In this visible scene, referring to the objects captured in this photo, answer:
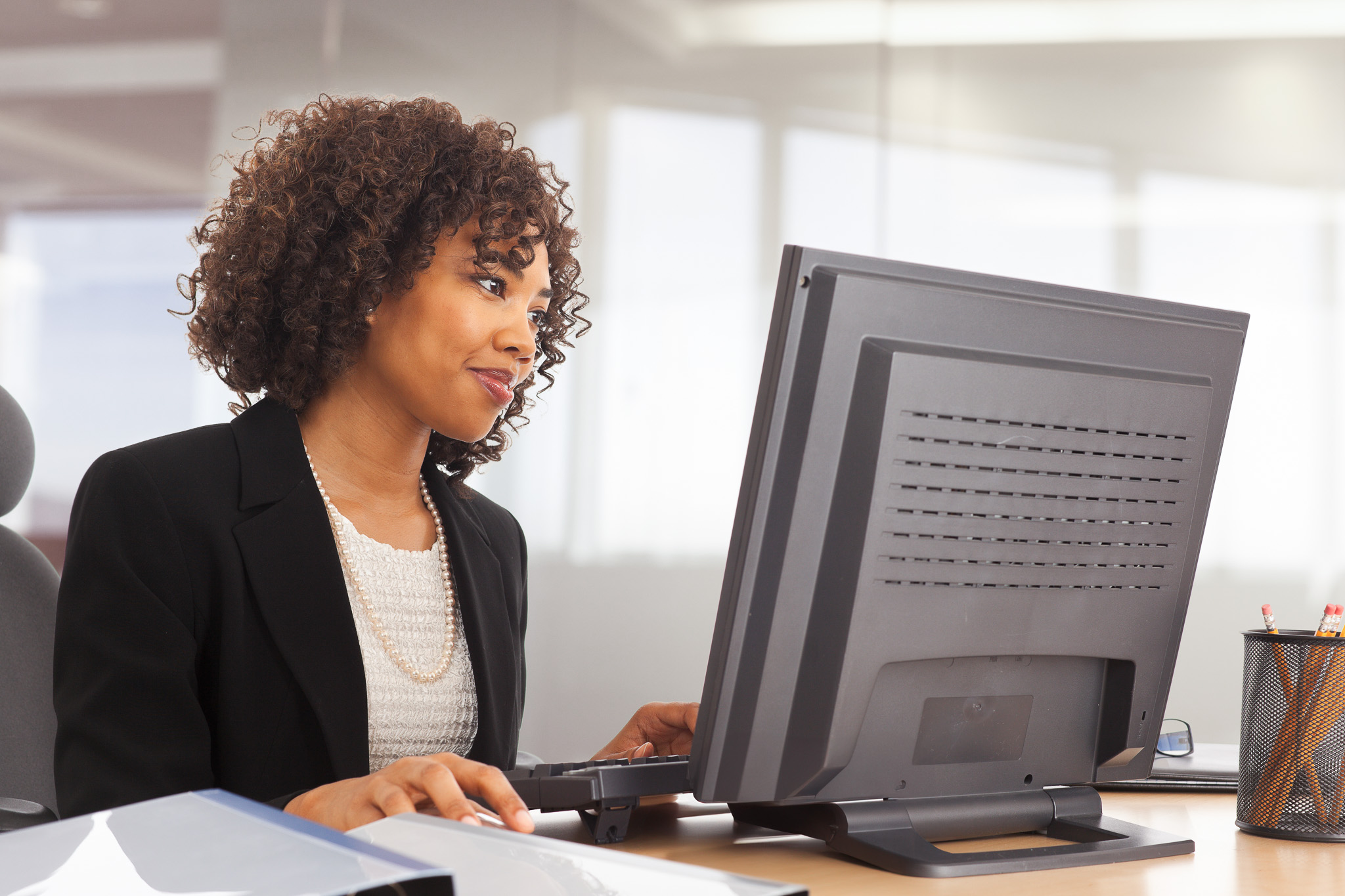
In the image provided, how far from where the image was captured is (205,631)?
45.6 inches

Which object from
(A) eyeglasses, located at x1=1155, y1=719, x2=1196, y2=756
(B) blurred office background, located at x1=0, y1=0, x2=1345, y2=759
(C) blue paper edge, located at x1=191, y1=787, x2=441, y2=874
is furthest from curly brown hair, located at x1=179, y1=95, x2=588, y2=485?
(B) blurred office background, located at x1=0, y1=0, x2=1345, y2=759

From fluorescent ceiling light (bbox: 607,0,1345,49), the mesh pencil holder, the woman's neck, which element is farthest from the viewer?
fluorescent ceiling light (bbox: 607,0,1345,49)

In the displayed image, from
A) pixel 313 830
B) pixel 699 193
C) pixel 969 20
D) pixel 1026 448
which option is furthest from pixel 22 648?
pixel 969 20

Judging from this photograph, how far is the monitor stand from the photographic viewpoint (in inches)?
33.9

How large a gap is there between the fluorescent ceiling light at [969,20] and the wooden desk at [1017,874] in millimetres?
2635

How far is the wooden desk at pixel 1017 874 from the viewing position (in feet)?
2.71

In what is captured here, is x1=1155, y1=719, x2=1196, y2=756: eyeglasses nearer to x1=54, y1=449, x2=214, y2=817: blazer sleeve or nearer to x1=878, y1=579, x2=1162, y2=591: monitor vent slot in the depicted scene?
x1=878, y1=579, x2=1162, y2=591: monitor vent slot

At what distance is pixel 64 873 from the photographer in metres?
0.49

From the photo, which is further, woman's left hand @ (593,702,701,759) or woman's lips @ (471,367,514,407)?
woman's lips @ (471,367,514,407)

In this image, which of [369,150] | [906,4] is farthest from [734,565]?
[906,4]

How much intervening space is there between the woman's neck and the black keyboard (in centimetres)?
54

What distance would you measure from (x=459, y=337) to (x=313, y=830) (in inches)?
32.7

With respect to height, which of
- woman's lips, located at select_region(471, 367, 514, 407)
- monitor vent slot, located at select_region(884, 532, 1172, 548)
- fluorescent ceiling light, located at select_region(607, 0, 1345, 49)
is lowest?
monitor vent slot, located at select_region(884, 532, 1172, 548)

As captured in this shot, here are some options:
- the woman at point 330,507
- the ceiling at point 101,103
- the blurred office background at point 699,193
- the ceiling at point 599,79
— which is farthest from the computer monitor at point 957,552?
the ceiling at point 101,103
